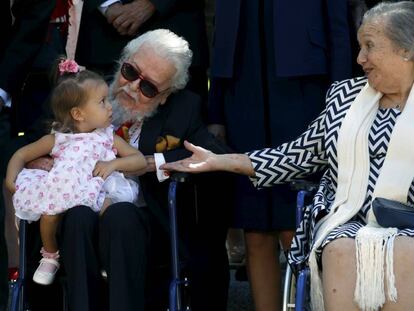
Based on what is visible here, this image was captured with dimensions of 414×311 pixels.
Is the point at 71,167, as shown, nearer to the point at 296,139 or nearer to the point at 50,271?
the point at 50,271

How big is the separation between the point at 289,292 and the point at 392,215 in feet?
1.78

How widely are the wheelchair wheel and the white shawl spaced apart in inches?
5.2

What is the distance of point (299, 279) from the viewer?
491 cm

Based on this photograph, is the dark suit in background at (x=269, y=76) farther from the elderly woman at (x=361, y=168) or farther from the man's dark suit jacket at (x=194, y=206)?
the elderly woman at (x=361, y=168)

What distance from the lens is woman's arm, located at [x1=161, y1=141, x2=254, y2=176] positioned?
553 cm

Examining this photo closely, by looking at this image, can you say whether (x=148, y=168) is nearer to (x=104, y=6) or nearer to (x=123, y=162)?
(x=123, y=162)

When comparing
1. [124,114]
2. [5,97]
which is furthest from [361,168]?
[5,97]

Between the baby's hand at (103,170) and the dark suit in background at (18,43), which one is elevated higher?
the dark suit in background at (18,43)

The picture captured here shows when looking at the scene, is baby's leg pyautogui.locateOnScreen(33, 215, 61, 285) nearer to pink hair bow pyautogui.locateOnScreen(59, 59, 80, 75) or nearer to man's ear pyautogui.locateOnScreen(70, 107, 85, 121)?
man's ear pyautogui.locateOnScreen(70, 107, 85, 121)

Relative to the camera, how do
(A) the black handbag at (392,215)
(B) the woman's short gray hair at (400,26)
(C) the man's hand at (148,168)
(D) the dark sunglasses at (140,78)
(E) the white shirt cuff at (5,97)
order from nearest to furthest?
(A) the black handbag at (392,215), (B) the woman's short gray hair at (400,26), (C) the man's hand at (148,168), (D) the dark sunglasses at (140,78), (E) the white shirt cuff at (5,97)

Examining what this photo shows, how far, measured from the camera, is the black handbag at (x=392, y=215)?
4.91 m

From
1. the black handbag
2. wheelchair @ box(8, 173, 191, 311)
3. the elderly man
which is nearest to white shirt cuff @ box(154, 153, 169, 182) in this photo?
the elderly man

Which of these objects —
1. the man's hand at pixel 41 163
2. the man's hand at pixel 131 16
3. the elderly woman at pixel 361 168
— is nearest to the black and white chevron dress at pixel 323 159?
the elderly woman at pixel 361 168

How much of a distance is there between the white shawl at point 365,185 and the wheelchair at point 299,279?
7cm
